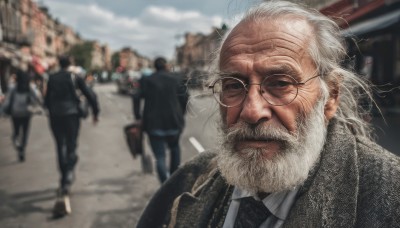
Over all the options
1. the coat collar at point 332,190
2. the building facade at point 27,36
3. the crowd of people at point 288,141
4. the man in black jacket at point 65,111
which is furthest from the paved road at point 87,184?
the building facade at point 27,36

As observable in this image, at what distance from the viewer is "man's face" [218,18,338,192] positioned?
1461mm

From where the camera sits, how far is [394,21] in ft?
31.9

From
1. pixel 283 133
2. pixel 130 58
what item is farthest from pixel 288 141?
pixel 130 58

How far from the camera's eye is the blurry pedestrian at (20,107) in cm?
772

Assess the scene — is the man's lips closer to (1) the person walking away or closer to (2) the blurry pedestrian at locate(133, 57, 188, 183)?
(2) the blurry pedestrian at locate(133, 57, 188, 183)

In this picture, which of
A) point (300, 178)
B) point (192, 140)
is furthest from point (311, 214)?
point (192, 140)

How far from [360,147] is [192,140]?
801 cm

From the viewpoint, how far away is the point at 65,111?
5.03 m

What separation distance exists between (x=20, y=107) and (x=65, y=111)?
3.25 meters

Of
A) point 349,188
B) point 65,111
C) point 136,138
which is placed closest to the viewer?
point 349,188

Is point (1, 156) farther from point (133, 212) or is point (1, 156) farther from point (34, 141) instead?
point (133, 212)

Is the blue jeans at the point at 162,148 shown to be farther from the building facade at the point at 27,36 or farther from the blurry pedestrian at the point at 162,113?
the building facade at the point at 27,36

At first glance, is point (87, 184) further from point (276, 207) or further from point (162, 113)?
point (276, 207)

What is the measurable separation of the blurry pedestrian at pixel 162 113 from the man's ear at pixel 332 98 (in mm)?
3495
